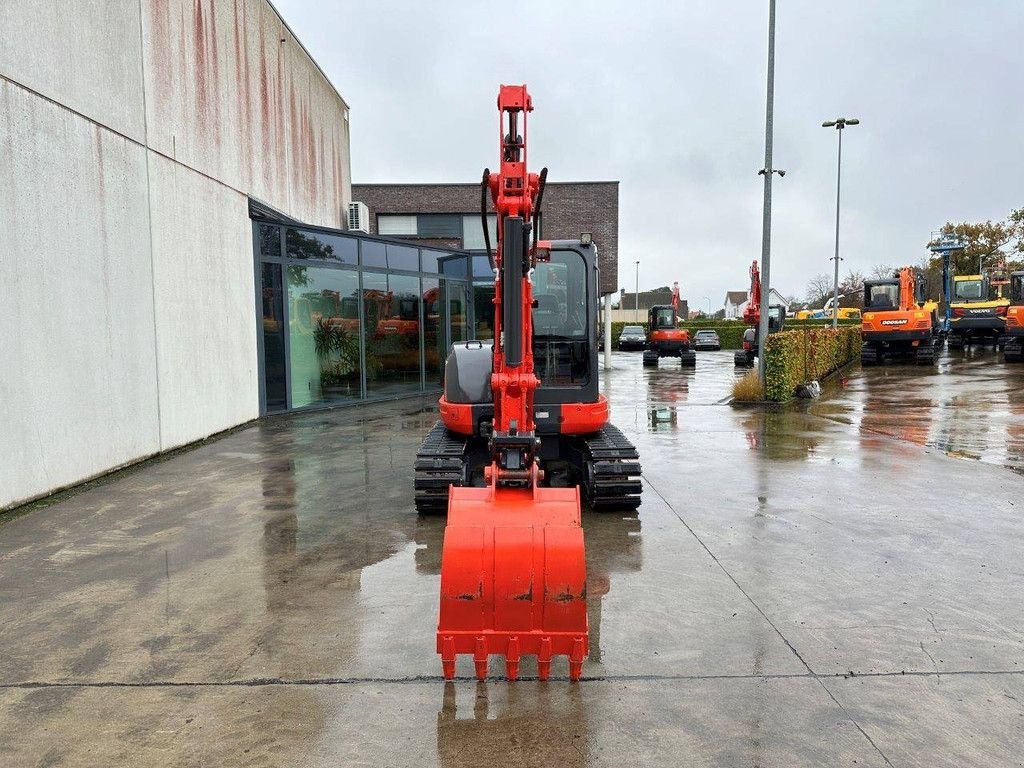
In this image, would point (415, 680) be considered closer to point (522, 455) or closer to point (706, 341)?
point (522, 455)

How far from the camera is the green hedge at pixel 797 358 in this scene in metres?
15.9

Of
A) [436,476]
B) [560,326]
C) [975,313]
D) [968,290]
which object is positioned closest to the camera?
[436,476]

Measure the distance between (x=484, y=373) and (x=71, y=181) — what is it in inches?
207

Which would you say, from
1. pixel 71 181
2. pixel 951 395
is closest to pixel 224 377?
pixel 71 181

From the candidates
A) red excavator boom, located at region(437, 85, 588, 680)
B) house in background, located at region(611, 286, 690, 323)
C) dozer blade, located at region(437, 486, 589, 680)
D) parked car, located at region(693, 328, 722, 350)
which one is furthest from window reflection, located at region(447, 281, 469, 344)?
house in background, located at region(611, 286, 690, 323)

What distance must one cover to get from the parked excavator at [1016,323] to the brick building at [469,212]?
13.0 m

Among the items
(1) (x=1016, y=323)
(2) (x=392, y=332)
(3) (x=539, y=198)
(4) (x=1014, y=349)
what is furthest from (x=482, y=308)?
(4) (x=1014, y=349)

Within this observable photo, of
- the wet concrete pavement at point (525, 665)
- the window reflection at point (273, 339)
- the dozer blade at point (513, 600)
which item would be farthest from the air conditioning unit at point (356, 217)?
the dozer blade at point (513, 600)

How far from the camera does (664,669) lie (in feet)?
13.0

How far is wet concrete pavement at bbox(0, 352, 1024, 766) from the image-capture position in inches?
132

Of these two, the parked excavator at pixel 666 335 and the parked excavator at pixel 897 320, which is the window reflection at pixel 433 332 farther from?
the parked excavator at pixel 897 320

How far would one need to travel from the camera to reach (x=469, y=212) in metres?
28.3

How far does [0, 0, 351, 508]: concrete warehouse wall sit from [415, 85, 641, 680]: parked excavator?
4.15 m

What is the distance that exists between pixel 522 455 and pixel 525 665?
1.29 meters
